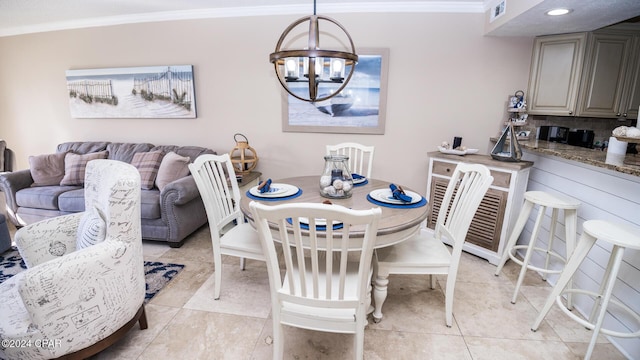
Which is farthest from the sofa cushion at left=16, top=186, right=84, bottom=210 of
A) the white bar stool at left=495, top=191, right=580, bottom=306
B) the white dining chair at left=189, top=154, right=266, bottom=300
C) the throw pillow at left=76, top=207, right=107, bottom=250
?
the white bar stool at left=495, top=191, right=580, bottom=306

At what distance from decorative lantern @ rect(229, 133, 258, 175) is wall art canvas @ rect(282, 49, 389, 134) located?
0.48 metres

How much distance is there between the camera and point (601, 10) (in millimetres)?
2188

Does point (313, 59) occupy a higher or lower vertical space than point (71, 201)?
higher

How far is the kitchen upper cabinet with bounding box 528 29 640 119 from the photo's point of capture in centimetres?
271

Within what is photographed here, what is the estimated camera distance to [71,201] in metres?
3.00

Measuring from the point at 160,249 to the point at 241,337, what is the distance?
61.3 inches

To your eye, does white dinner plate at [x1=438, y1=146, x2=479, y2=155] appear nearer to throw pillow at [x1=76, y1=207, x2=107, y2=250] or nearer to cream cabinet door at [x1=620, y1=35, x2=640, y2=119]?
cream cabinet door at [x1=620, y1=35, x2=640, y2=119]

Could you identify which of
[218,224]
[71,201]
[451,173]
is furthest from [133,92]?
[451,173]

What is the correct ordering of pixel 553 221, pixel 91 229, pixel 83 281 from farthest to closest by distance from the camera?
pixel 553 221 < pixel 91 229 < pixel 83 281

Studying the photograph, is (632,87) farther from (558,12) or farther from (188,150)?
(188,150)

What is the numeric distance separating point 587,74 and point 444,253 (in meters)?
2.40

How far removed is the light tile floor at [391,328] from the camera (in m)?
1.65

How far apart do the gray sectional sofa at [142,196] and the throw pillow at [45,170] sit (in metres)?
0.03

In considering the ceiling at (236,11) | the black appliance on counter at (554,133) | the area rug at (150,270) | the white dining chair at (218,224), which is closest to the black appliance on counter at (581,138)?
the black appliance on counter at (554,133)
